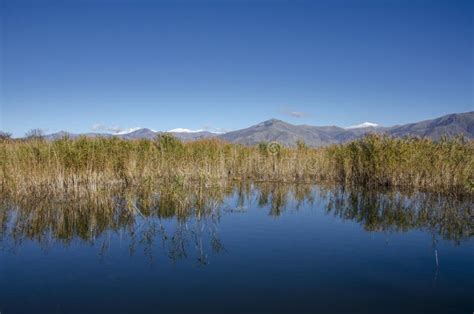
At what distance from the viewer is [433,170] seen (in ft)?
44.1

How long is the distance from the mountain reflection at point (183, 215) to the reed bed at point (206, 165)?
861 millimetres

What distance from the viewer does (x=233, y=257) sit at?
650 centimetres

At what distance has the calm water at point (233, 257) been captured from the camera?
484 cm

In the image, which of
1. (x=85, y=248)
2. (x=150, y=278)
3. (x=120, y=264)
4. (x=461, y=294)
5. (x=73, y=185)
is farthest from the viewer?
(x=73, y=185)

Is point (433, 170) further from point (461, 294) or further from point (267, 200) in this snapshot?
point (461, 294)

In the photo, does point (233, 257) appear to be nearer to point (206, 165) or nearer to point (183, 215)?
point (183, 215)

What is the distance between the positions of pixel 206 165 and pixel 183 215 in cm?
543

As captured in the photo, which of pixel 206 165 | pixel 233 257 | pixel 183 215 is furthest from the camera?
pixel 206 165

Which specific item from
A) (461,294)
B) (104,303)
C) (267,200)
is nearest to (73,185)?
(267,200)

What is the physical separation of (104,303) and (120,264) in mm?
1439

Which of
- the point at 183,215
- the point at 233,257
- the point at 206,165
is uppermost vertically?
the point at 206,165

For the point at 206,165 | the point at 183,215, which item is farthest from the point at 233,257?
the point at 206,165

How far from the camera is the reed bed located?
11.6 meters

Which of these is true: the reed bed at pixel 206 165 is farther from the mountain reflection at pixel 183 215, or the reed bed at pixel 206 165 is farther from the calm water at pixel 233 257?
the calm water at pixel 233 257
